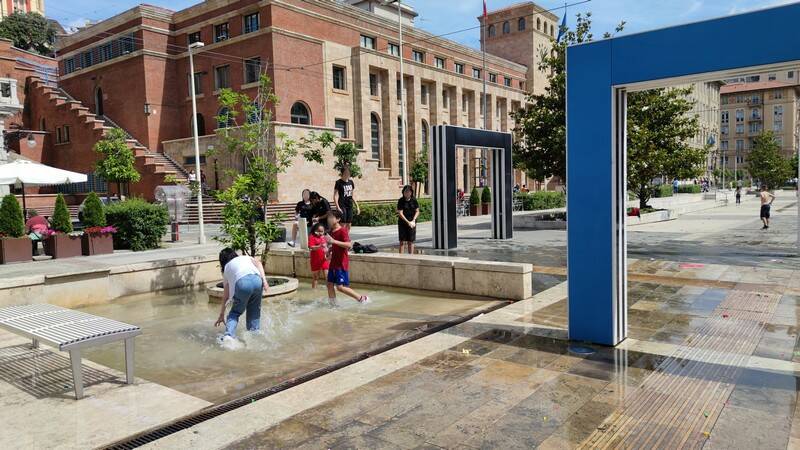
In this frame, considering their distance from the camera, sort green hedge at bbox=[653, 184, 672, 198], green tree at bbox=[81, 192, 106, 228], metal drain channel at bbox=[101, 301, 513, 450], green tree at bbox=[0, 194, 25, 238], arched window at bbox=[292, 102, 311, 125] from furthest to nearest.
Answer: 1. green hedge at bbox=[653, 184, 672, 198]
2. arched window at bbox=[292, 102, 311, 125]
3. green tree at bbox=[81, 192, 106, 228]
4. green tree at bbox=[0, 194, 25, 238]
5. metal drain channel at bbox=[101, 301, 513, 450]

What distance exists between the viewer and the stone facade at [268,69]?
36.6 metres

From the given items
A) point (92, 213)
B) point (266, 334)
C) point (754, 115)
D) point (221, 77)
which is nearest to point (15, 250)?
point (92, 213)

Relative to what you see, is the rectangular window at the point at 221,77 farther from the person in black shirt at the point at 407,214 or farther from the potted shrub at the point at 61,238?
the person in black shirt at the point at 407,214

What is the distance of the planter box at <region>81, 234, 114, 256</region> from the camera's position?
→ 50.4ft

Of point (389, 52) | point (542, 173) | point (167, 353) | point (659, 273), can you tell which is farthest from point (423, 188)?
point (167, 353)

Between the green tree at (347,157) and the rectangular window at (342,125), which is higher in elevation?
the rectangular window at (342,125)

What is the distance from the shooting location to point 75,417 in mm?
4355

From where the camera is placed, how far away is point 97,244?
15523mm

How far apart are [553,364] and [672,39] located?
131 inches

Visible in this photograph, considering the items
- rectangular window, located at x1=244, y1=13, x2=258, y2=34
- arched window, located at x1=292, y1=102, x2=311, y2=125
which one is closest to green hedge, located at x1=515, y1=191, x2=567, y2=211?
arched window, located at x1=292, y1=102, x2=311, y2=125

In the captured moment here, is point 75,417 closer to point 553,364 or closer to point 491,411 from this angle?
point 491,411

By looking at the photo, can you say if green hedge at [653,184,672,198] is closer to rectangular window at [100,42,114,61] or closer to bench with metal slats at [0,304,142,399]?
bench with metal slats at [0,304,142,399]

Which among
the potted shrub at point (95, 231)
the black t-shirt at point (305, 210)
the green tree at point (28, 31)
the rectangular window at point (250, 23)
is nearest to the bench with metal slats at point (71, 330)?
the black t-shirt at point (305, 210)

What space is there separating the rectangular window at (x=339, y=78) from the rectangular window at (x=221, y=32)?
8.19m
